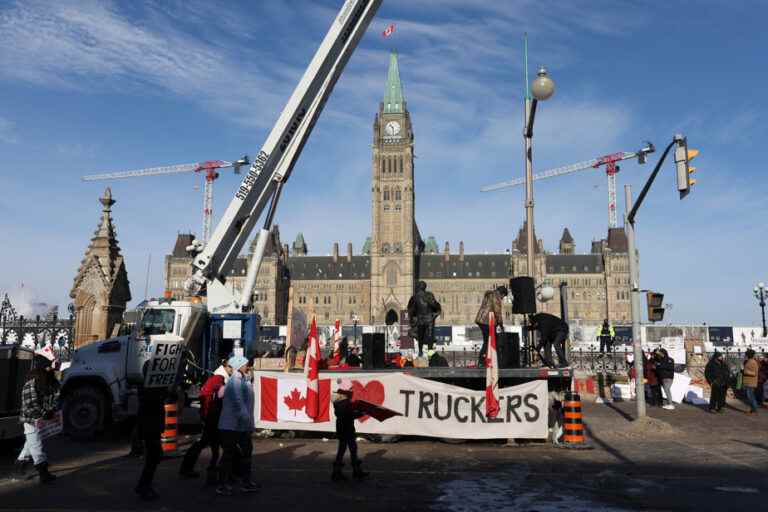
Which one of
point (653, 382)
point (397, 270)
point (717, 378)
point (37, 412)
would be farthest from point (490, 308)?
point (397, 270)

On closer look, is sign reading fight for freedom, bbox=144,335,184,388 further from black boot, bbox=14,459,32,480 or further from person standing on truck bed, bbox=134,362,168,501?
person standing on truck bed, bbox=134,362,168,501

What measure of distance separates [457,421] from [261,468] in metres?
4.81

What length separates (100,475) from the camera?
36.2 ft

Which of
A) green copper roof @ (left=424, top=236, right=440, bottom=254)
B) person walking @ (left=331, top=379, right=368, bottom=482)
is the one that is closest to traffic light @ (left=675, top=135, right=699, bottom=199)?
person walking @ (left=331, top=379, right=368, bottom=482)

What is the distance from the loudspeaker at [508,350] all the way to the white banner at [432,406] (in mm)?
1163

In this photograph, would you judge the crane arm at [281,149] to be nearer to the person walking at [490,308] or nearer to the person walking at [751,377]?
the person walking at [490,308]

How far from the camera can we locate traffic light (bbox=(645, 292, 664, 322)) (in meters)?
15.9

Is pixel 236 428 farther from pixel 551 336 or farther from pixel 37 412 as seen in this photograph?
pixel 551 336

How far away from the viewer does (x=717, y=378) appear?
21547mm

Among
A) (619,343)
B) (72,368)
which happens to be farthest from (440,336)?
(72,368)

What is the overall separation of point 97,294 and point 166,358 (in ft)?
27.5

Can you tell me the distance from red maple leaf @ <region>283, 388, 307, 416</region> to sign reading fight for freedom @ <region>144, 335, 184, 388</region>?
2.86 meters

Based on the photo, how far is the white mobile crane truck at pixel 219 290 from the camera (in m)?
15.5

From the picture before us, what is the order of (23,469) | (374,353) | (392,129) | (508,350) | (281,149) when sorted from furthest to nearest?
(392,129)
(281,149)
(374,353)
(508,350)
(23,469)
